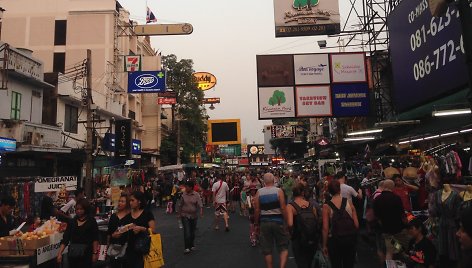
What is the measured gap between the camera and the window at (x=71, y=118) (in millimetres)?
23812

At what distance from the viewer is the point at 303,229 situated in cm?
606

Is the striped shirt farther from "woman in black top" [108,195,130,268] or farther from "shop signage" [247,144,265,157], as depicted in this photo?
"shop signage" [247,144,265,157]

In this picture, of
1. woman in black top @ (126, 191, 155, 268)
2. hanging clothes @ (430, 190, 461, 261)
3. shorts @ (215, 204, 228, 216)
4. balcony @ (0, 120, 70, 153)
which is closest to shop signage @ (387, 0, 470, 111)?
hanging clothes @ (430, 190, 461, 261)

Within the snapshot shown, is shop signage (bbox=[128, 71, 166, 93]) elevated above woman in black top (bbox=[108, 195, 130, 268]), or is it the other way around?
shop signage (bbox=[128, 71, 166, 93])

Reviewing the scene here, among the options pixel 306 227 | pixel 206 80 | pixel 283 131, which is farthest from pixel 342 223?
pixel 206 80

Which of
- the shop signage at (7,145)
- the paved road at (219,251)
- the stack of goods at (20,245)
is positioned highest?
the shop signage at (7,145)

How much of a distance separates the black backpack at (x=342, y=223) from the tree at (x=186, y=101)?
1404 inches

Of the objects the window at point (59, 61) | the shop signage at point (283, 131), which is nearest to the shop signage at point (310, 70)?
the window at point (59, 61)

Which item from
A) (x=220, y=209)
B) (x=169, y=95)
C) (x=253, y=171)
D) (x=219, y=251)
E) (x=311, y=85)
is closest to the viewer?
(x=219, y=251)

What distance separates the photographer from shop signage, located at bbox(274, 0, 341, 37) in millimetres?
19062

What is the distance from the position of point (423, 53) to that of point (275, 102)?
6542mm

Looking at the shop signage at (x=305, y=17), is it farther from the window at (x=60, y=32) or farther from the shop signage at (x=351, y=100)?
the window at (x=60, y=32)

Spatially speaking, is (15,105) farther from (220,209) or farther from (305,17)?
(305,17)

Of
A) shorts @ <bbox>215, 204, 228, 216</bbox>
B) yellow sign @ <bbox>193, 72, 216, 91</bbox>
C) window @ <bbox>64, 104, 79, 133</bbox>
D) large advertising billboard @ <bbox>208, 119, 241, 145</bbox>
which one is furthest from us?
yellow sign @ <bbox>193, 72, 216, 91</bbox>
